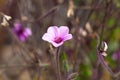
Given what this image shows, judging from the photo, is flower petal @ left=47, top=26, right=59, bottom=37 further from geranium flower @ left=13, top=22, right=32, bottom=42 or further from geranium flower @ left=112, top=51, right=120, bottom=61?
geranium flower @ left=112, top=51, right=120, bottom=61

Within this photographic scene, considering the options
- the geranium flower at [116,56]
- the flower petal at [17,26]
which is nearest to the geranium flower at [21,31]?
the flower petal at [17,26]

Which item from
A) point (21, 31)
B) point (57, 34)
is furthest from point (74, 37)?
point (57, 34)

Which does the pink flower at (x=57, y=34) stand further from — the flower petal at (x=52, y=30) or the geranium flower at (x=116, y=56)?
the geranium flower at (x=116, y=56)

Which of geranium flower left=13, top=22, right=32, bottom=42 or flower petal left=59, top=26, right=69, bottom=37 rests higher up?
flower petal left=59, top=26, right=69, bottom=37

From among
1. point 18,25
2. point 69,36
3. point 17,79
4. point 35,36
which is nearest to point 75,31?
point 18,25

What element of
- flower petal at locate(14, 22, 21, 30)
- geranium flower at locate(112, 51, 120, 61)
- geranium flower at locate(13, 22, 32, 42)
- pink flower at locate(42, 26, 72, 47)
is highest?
pink flower at locate(42, 26, 72, 47)

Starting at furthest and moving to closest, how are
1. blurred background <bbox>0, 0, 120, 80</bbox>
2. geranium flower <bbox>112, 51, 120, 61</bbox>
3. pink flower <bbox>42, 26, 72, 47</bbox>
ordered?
geranium flower <bbox>112, 51, 120, 61</bbox>, blurred background <bbox>0, 0, 120, 80</bbox>, pink flower <bbox>42, 26, 72, 47</bbox>

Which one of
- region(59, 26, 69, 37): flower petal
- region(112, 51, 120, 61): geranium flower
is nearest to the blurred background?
region(112, 51, 120, 61): geranium flower

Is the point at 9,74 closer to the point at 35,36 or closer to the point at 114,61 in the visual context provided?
the point at 35,36
